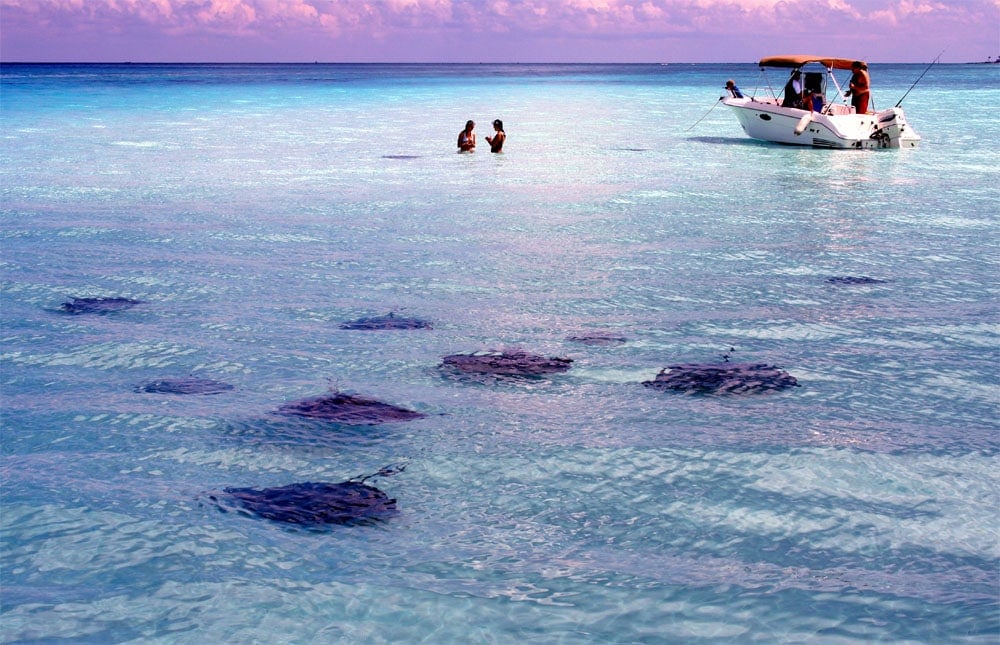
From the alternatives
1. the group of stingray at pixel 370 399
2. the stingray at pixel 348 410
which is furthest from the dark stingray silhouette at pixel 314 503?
the stingray at pixel 348 410

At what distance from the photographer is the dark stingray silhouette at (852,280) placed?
468 inches

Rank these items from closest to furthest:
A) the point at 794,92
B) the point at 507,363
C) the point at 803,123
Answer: the point at 507,363 < the point at 803,123 < the point at 794,92

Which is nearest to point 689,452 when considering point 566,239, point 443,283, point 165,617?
point 165,617

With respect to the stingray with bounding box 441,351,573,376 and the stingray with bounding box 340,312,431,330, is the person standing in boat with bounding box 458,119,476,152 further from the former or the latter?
the stingray with bounding box 441,351,573,376

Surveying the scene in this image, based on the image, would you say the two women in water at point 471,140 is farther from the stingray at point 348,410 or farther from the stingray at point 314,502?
the stingray at point 314,502

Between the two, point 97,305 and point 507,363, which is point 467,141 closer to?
point 97,305

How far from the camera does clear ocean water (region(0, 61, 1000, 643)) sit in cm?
511

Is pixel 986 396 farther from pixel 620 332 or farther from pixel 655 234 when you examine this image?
pixel 655 234

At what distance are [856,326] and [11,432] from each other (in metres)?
7.17

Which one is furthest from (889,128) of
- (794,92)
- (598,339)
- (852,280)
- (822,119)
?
(598,339)

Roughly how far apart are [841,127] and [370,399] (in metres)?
23.1

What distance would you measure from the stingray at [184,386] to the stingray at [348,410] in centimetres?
75

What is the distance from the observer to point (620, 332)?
9719 mm

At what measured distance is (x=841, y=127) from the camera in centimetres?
2805
